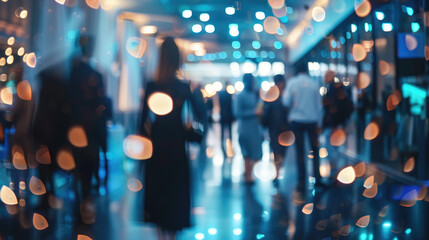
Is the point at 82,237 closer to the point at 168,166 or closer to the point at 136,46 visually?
the point at 168,166

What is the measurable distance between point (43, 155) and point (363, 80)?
22.4ft

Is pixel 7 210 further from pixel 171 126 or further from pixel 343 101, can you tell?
pixel 343 101

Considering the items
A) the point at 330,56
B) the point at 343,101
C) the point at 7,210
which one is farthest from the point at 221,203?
Answer: the point at 330,56

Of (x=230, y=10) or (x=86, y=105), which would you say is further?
(x=230, y=10)

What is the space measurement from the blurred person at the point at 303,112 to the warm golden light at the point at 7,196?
3491 mm

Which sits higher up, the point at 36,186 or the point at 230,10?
the point at 230,10

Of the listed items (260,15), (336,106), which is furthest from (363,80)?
(260,15)

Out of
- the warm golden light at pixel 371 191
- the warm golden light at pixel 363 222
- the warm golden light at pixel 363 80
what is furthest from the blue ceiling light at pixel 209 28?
the warm golden light at pixel 363 222

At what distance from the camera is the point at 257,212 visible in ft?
15.8

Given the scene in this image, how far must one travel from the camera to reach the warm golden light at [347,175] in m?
7.28

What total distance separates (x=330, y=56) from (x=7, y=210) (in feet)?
33.5

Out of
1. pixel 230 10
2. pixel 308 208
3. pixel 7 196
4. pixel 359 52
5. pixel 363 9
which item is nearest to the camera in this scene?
pixel 308 208

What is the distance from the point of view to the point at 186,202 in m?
3.28

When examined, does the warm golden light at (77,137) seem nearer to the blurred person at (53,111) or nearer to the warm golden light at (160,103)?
the blurred person at (53,111)
